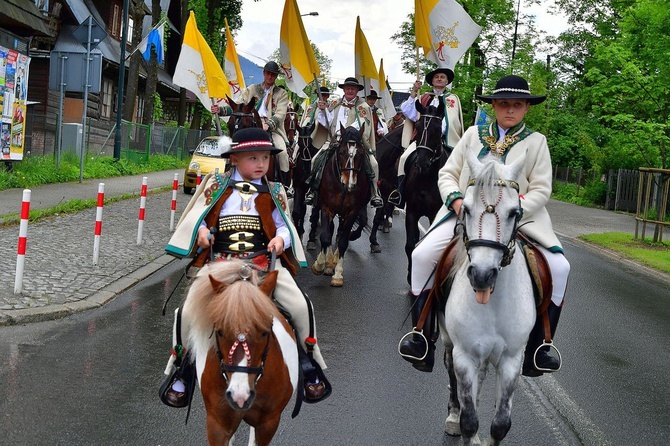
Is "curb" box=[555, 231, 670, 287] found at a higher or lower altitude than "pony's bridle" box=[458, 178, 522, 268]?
lower

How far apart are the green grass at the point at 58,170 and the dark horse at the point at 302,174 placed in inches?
314

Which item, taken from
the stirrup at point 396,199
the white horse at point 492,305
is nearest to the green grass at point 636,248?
the stirrup at point 396,199

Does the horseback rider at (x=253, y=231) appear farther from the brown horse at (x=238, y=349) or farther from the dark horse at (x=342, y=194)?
the dark horse at (x=342, y=194)

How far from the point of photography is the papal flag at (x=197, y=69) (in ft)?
48.8

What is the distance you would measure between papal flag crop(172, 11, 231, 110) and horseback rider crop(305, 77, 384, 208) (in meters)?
2.54

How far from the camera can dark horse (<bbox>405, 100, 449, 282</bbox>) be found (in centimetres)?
1041

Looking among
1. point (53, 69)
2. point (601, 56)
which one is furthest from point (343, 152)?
point (601, 56)

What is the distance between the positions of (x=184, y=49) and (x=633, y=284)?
9.55 meters

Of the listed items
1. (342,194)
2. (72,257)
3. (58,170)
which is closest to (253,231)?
(342,194)

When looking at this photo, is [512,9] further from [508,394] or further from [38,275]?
[508,394]

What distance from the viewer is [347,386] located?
21.4 ft

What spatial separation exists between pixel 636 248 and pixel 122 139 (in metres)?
21.5

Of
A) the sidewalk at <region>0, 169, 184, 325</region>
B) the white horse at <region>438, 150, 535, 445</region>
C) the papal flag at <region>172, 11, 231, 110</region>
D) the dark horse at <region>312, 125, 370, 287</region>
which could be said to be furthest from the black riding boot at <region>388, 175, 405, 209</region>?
the white horse at <region>438, 150, 535, 445</region>

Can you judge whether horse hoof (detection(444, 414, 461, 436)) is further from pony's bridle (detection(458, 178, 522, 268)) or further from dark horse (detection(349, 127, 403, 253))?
dark horse (detection(349, 127, 403, 253))
